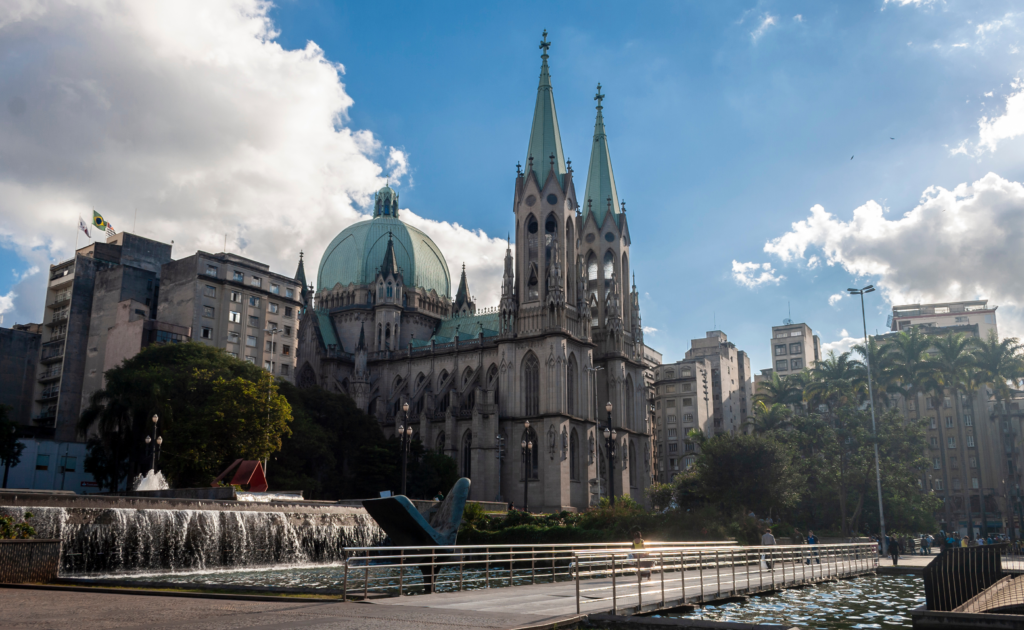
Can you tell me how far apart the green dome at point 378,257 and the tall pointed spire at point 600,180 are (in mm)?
22306

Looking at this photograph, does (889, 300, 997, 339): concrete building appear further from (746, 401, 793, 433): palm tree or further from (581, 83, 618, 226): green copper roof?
(581, 83, 618, 226): green copper roof

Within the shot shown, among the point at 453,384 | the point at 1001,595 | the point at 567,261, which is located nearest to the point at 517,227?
the point at 567,261

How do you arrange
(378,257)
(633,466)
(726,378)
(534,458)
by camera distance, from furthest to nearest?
(726,378) < (378,257) < (633,466) < (534,458)

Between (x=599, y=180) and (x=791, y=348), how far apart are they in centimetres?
5834

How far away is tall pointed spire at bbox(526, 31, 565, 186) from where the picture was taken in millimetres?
77688

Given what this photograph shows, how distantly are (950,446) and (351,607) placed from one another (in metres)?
91.7

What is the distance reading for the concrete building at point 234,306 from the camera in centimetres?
7350

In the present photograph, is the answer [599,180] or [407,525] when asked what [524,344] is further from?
[407,525]

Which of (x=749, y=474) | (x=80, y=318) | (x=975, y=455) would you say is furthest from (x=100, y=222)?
(x=975, y=455)

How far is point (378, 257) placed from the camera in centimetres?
9512

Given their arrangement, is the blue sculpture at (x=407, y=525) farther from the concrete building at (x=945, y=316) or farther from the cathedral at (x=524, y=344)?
the concrete building at (x=945, y=316)

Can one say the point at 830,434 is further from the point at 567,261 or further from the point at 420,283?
the point at 420,283

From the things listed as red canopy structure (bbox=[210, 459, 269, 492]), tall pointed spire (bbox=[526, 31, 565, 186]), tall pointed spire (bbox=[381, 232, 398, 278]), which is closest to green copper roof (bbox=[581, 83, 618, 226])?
tall pointed spire (bbox=[526, 31, 565, 186])

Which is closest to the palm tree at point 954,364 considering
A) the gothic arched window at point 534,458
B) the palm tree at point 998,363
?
the palm tree at point 998,363
